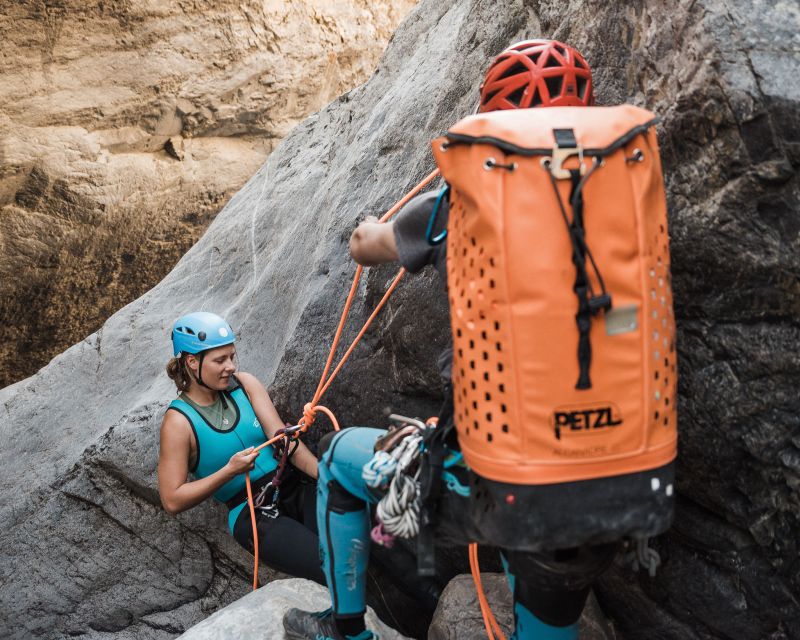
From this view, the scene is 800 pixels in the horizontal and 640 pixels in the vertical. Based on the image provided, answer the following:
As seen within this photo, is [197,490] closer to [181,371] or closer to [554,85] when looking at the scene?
[181,371]

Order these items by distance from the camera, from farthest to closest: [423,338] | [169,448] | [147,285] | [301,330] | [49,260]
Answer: [147,285]
[49,260]
[301,330]
[169,448]
[423,338]

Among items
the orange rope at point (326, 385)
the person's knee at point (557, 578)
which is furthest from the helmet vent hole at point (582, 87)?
the person's knee at point (557, 578)

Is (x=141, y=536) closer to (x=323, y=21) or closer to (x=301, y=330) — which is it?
(x=301, y=330)

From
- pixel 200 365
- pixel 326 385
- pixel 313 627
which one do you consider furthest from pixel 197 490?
pixel 313 627

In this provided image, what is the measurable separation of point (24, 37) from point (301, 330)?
6.89 meters

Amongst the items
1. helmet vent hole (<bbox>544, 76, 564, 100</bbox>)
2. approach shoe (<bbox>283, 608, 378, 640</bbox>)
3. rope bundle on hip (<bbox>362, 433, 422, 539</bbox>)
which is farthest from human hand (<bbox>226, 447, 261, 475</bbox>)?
helmet vent hole (<bbox>544, 76, 564, 100</bbox>)

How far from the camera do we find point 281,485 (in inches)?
175

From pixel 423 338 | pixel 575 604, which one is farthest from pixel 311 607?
pixel 575 604

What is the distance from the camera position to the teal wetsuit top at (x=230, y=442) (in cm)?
431

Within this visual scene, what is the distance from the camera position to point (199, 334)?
434 centimetres

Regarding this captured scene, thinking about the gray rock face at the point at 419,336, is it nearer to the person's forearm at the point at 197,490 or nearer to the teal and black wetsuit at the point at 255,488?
the teal and black wetsuit at the point at 255,488

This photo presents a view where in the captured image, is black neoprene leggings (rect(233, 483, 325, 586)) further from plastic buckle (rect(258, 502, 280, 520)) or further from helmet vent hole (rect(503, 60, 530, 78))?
helmet vent hole (rect(503, 60, 530, 78))

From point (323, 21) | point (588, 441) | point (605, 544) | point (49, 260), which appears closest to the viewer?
point (588, 441)

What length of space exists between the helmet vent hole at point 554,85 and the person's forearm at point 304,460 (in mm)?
2440
